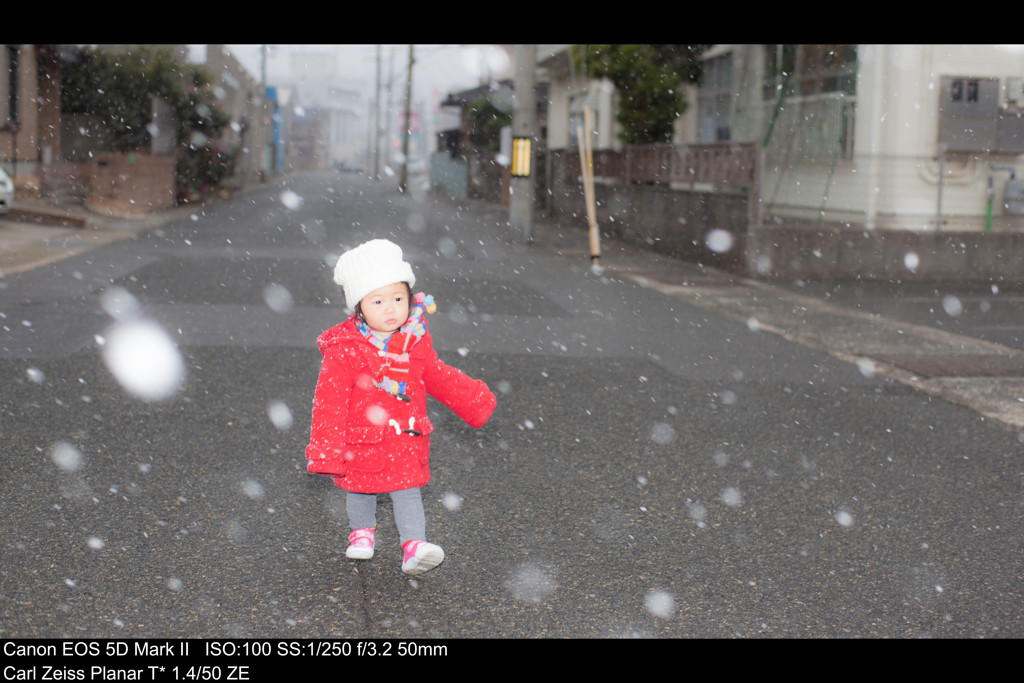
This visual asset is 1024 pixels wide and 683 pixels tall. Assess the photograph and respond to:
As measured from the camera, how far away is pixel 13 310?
9.33m

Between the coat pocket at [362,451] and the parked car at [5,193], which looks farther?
the parked car at [5,193]

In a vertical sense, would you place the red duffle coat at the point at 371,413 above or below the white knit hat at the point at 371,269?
below

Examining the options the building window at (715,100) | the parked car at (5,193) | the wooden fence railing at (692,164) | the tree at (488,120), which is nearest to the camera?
the wooden fence railing at (692,164)

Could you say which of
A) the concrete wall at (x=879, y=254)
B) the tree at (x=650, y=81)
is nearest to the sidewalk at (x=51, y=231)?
the concrete wall at (x=879, y=254)

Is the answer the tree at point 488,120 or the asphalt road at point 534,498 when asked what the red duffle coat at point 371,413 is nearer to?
the asphalt road at point 534,498

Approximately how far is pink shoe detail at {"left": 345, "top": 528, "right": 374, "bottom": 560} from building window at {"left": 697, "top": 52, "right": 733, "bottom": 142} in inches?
738

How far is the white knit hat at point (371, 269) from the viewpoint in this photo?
3.41 meters

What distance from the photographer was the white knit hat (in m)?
3.41

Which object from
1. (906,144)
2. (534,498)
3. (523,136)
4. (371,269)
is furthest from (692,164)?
(371,269)

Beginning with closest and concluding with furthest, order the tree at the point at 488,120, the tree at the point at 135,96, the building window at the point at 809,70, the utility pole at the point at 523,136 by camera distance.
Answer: the building window at the point at 809,70 < the utility pole at the point at 523,136 < the tree at the point at 135,96 < the tree at the point at 488,120

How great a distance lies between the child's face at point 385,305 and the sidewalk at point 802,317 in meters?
4.44

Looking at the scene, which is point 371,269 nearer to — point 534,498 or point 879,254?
point 534,498

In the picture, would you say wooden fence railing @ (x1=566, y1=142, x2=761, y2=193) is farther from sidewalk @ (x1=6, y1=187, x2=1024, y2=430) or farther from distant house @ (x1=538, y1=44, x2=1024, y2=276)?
sidewalk @ (x1=6, y1=187, x2=1024, y2=430)
